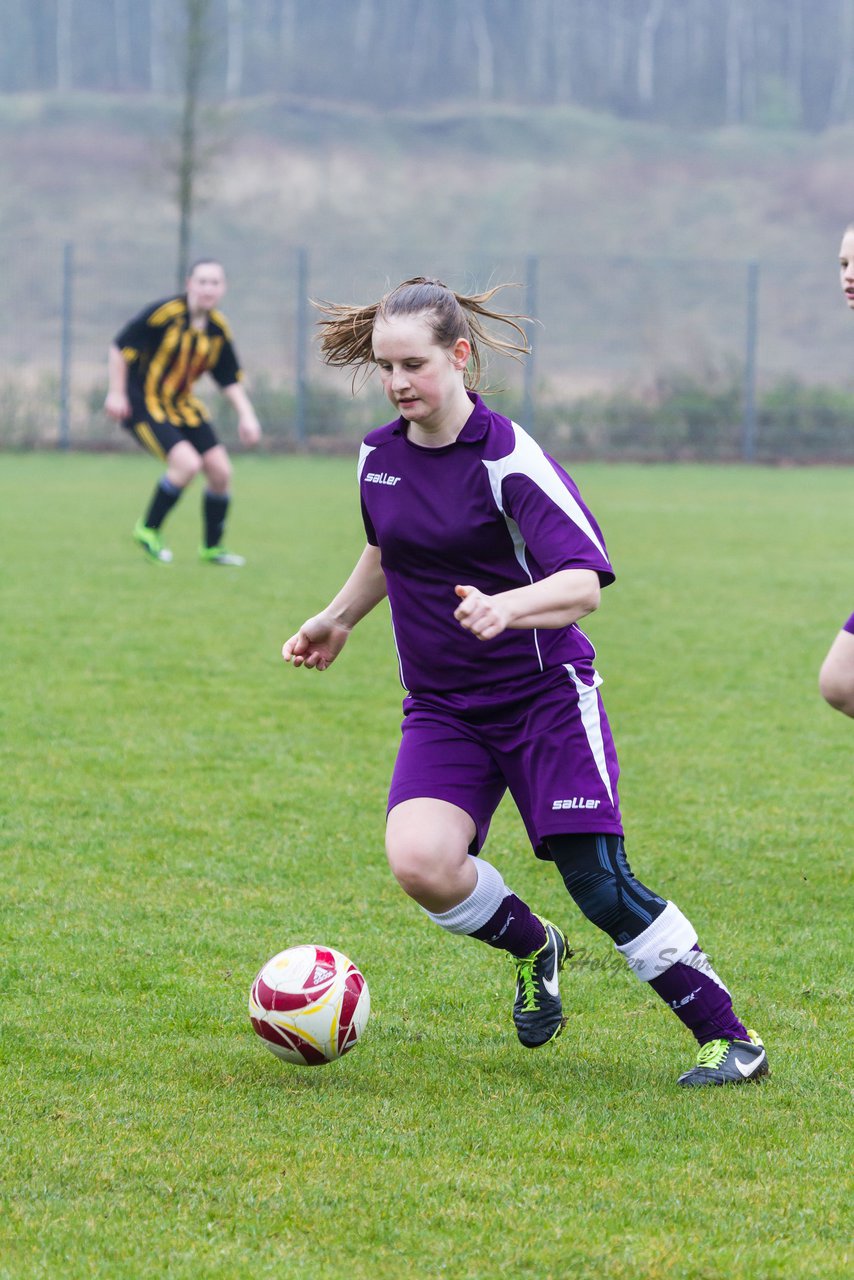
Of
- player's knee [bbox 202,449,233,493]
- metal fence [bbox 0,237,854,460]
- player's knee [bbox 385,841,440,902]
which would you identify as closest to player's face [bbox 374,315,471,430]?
player's knee [bbox 385,841,440,902]

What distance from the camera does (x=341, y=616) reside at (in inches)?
157

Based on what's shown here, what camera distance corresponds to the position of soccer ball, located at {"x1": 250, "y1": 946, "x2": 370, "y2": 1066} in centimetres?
356

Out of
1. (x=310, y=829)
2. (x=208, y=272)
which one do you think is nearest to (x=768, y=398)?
(x=208, y=272)

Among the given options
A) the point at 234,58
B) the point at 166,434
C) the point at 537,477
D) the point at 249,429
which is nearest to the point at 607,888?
the point at 537,477

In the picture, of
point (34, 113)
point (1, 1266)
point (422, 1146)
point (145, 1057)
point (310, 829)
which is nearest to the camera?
point (1, 1266)

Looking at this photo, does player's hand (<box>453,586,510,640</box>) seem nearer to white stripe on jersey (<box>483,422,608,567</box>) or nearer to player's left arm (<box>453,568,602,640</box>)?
player's left arm (<box>453,568,602,640</box>)

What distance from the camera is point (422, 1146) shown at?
3156 millimetres

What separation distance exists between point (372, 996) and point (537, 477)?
1.32m

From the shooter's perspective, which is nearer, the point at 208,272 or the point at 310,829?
the point at 310,829

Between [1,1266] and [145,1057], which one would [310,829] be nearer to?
[145,1057]

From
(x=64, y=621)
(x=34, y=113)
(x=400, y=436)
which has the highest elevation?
(x=34, y=113)

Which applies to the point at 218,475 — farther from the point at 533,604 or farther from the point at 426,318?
the point at 533,604

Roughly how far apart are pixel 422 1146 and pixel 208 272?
9.30 m

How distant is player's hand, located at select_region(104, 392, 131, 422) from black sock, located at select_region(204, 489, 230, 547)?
0.77 metres
